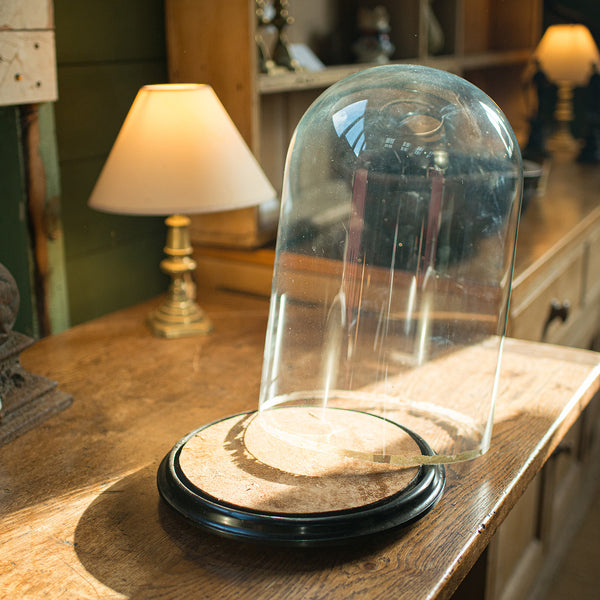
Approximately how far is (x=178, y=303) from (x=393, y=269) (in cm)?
52

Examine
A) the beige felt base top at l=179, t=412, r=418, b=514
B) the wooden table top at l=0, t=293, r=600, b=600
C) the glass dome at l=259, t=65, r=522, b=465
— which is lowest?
the wooden table top at l=0, t=293, r=600, b=600

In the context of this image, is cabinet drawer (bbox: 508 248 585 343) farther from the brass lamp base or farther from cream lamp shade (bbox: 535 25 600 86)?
cream lamp shade (bbox: 535 25 600 86)

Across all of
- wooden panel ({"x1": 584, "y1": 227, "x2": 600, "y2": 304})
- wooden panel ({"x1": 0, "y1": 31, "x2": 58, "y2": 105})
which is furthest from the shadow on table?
wooden panel ({"x1": 584, "y1": 227, "x2": 600, "y2": 304})

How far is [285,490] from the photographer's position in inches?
31.9

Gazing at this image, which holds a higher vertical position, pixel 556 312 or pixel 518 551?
pixel 556 312

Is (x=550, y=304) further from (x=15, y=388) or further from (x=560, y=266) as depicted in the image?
(x=15, y=388)

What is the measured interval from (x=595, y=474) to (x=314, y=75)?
1.53m

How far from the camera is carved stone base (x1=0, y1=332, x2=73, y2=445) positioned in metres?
1.03

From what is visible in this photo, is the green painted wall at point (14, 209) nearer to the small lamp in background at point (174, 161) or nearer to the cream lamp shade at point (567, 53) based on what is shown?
the small lamp in background at point (174, 161)

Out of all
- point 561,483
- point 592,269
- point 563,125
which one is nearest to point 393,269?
point 561,483

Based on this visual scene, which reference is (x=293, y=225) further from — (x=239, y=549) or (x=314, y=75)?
(x=314, y=75)

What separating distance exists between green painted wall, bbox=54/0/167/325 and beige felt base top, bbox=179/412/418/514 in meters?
0.72

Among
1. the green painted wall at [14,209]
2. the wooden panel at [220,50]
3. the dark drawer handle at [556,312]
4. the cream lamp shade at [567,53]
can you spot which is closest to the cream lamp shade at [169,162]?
the green painted wall at [14,209]

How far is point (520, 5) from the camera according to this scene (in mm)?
2959
